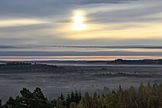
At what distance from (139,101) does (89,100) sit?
510 centimetres

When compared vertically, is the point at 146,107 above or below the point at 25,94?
below

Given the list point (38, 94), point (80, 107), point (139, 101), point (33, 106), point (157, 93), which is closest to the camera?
point (33, 106)

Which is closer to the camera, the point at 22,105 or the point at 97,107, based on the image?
the point at 22,105

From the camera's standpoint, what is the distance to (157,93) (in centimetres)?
3114

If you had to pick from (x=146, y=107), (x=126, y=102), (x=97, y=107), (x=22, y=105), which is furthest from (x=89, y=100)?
(x=22, y=105)

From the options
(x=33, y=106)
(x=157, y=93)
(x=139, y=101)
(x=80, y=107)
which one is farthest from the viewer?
(x=157, y=93)

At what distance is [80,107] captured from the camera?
26953 mm

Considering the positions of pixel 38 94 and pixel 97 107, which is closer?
pixel 38 94

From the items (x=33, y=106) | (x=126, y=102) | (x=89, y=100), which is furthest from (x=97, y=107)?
(x=33, y=106)

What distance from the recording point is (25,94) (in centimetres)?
2350

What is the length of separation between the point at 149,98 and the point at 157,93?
3.47 metres

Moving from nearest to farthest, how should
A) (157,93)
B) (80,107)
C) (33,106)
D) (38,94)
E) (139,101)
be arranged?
1. (33,106)
2. (38,94)
3. (80,107)
4. (139,101)
5. (157,93)

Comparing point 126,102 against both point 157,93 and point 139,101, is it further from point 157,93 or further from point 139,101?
point 157,93

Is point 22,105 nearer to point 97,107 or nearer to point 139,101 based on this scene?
point 97,107
